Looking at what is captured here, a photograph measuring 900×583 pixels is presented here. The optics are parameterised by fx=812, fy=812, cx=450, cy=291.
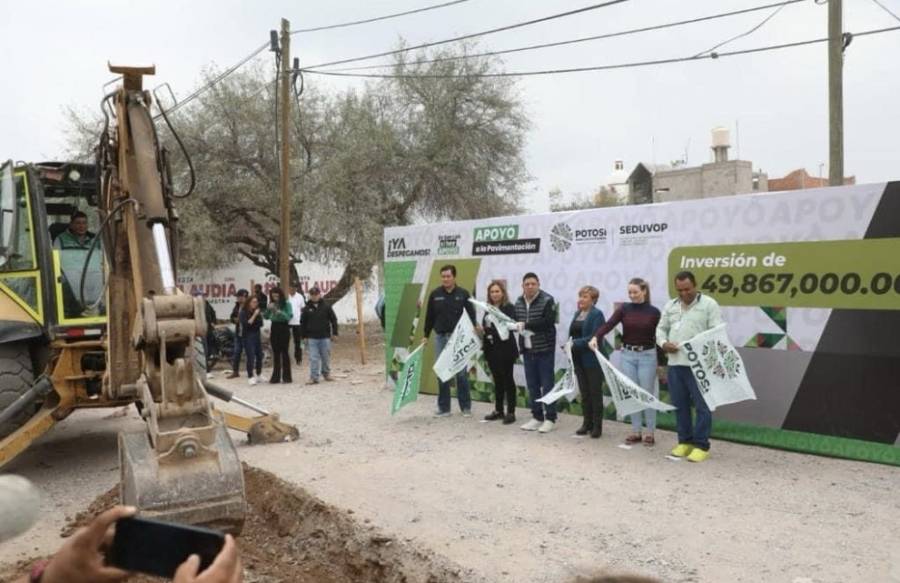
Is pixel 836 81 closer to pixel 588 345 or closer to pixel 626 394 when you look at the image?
pixel 588 345

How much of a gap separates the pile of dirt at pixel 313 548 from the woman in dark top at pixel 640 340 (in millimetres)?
3973

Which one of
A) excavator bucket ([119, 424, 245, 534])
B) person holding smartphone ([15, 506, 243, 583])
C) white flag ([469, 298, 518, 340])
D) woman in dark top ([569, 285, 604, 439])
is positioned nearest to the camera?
person holding smartphone ([15, 506, 243, 583])

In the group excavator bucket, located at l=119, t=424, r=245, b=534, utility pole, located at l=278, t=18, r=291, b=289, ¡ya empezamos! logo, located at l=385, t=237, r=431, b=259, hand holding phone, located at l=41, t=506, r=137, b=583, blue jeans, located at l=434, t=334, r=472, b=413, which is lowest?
blue jeans, located at l=434, t=334, r=472, b=413

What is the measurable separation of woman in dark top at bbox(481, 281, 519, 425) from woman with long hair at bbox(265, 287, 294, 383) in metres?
5.60

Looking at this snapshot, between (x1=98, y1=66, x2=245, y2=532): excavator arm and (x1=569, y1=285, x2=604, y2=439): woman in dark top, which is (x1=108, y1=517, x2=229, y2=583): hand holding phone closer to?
(x1=98, y1=66, x2=245, y2=532): excavator arm

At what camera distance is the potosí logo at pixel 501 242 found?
38.7ft

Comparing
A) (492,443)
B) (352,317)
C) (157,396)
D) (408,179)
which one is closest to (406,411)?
(492,443)

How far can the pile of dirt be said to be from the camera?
5.75 meters

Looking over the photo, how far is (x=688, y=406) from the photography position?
340 inches

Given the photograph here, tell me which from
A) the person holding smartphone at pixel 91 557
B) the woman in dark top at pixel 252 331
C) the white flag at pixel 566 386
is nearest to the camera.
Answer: the person holding smartphone at pixel 91 557

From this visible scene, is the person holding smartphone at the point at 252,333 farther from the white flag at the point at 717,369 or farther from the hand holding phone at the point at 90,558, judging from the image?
the hand holding phone at the point at 90,558

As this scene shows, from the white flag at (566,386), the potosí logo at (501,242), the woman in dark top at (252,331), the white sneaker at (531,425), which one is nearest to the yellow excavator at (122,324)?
the white sneaker at (531,425)

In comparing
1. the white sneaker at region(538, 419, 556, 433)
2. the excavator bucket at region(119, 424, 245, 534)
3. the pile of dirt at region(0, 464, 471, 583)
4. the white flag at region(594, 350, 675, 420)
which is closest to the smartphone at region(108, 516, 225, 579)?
the excavator bucket at region(119, 424, 245, 534)

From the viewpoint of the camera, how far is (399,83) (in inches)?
1037
